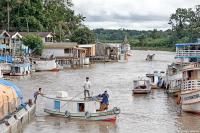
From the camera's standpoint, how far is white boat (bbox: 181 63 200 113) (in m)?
38.9

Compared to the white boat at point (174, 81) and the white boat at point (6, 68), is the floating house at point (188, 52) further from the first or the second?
the white boat at point (6, 68)

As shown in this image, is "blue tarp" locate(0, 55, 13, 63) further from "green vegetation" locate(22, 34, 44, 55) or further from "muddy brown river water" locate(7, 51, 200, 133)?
"green vegetation" locate(22, 34, 44, 55)

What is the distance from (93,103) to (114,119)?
5.97 ft

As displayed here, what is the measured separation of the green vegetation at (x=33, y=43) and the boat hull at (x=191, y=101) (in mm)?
54752

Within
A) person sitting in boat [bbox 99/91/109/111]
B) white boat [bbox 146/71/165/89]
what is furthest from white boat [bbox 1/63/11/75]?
person sitting in boat [bbox 99/91/109/111]

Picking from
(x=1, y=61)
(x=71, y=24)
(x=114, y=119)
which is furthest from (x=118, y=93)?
(x=71, y=24)

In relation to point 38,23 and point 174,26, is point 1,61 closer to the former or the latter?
point 38,23

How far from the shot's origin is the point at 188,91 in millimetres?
39812

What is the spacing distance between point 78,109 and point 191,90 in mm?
9515

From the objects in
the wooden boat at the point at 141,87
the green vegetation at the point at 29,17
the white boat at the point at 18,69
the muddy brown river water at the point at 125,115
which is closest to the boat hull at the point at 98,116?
the muddy brown river water at the point at 125,115

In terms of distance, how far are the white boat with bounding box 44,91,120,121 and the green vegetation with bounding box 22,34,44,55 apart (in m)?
56.2

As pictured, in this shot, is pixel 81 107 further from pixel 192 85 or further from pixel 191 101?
pixel 192 85

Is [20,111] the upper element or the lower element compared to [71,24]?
lower

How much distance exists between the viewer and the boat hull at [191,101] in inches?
1526
